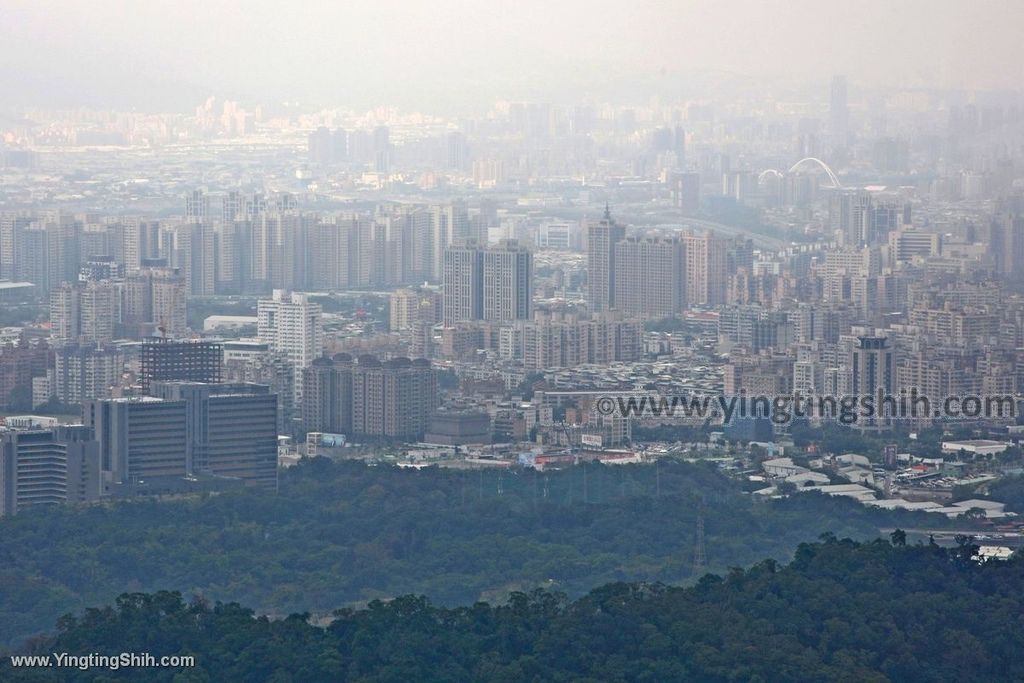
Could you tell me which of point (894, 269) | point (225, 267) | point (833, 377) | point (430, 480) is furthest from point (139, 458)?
point (225, 267)

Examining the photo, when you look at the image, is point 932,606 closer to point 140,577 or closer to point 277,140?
point 140,577

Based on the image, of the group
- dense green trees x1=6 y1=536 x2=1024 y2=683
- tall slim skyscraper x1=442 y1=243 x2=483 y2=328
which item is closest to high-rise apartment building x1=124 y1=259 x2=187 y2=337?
tall slim skyscraper x1=442 y1=243 x2=483 y2=328

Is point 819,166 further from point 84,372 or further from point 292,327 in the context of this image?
point 84,372

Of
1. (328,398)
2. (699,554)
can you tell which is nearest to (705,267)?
(328,398)

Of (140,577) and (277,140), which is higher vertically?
(277,140)

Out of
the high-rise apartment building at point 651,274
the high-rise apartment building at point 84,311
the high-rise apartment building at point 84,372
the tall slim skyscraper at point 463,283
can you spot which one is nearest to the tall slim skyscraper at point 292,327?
the high-rise apartment building at point 84,311

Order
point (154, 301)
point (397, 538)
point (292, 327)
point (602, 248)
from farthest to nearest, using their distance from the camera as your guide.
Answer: point (602, 248), point (154, 301), point (292, 327), point (397, 538)
